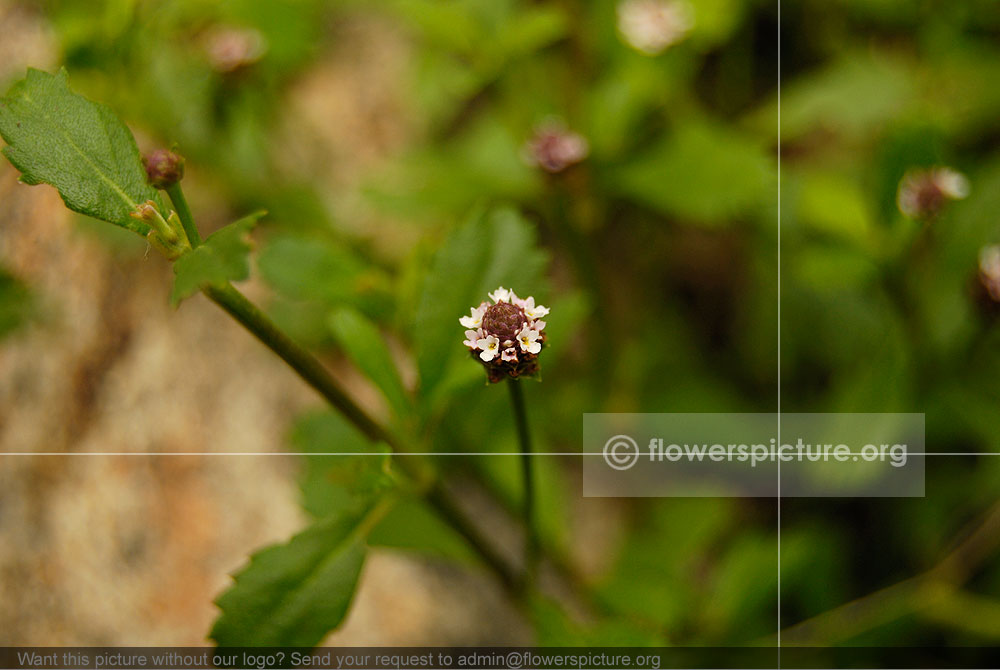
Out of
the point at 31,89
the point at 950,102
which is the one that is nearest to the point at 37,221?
the point at 31,89

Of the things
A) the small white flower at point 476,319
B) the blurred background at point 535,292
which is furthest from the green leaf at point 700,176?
the small white flower at point 476,319

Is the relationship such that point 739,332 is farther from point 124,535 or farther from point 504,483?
point 124,535

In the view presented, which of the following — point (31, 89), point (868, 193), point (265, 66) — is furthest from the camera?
point (265, 66)

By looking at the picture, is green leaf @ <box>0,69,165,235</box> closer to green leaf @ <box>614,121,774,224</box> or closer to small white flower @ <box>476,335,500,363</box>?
small white flower @ <box>476,335,500,363</box>

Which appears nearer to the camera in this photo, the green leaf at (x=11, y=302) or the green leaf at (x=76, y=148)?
the green leaf at (x=76, y=148)

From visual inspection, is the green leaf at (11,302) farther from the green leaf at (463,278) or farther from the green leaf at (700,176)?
the green leaf at (700,176)

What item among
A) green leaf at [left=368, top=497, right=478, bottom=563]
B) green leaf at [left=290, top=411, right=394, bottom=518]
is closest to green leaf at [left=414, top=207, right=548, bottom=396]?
green leaf at [left=290, top=411, right=394, bottom=518]
